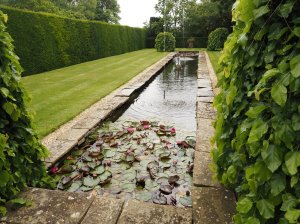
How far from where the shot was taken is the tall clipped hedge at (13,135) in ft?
7.04

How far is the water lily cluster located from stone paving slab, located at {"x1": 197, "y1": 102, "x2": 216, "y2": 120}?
682mm

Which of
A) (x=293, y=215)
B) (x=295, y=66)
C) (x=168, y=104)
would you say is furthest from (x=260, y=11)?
(x=168, y=104)

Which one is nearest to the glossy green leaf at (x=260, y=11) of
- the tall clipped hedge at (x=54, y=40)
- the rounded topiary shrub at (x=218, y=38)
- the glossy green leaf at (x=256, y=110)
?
the glossy green leaf at (x=256, y=110)

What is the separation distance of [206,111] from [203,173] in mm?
2576

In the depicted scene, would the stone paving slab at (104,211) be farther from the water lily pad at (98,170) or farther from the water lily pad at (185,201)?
the water lily pad at (98,170)

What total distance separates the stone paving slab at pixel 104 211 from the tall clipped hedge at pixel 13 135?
60cm

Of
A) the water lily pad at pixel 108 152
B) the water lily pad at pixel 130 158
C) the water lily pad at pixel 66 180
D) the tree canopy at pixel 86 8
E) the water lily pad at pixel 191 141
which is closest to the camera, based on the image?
the water lily pad at pixel 66 180

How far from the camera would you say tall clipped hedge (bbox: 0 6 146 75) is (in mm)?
10734

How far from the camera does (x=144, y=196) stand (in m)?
2.79

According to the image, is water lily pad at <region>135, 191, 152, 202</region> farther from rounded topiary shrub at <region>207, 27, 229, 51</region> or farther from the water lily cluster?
rounded topiary shrub at <region>207, 27, 229, 51</region>

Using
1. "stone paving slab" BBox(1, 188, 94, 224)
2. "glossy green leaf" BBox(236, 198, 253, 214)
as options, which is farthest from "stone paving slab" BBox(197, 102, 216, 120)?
"glossy green leaf" BBox(236, 198, 253, 214)

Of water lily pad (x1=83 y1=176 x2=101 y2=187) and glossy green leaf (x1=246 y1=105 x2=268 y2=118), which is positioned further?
water lily pad (x1=83 y1=176 x2=101 y2=187)

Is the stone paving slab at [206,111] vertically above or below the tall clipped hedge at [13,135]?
below

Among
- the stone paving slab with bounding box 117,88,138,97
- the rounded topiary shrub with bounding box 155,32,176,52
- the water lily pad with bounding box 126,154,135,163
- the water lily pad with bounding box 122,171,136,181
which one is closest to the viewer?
the water lily pad with bounding box 122,171,136,181
